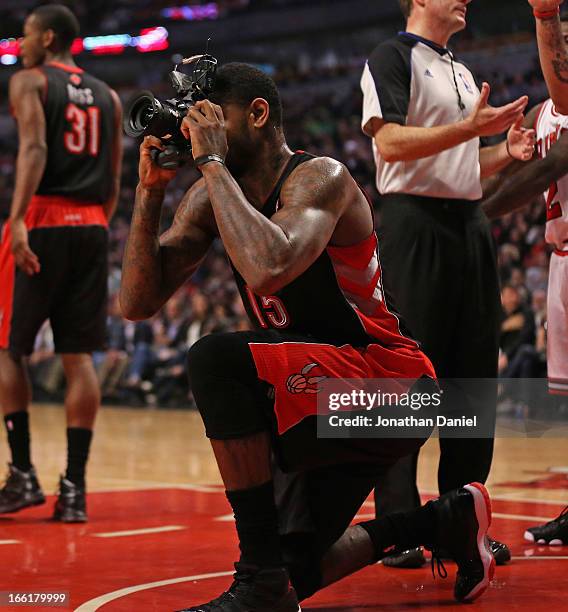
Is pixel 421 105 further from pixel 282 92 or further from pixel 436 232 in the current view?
pixel 282 92

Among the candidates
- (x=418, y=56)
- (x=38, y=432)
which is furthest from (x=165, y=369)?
(x=418, y=56)

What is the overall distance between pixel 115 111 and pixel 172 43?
2154cm

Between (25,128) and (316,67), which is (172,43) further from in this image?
(25,128)

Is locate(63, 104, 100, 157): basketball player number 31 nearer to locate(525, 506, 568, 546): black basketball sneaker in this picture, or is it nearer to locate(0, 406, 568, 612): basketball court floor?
locate(0, 406, 568, 612): basketball court floor

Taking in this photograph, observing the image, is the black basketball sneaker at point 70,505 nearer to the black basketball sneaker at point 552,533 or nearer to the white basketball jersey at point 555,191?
the black basketball sneaker at point 552,533

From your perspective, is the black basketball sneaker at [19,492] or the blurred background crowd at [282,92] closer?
the black basketball sneaker at [19,492]

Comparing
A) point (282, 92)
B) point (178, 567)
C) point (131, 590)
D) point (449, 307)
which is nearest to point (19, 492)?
point (178, 567)

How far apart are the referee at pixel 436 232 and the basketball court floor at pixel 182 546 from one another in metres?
0.35

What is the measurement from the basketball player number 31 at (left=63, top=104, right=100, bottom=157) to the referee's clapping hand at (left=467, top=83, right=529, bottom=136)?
2393 mm

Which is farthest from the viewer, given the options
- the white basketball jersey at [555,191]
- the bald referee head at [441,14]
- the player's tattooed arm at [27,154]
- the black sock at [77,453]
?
the player's tattooed arm at [27,154]

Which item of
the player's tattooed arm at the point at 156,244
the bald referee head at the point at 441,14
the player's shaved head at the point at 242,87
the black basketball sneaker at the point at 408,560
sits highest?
the bald referee head at the point at 441,14

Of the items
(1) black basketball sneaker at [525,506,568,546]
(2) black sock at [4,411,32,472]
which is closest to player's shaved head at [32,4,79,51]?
(2) black sock at [4,411,32,472]

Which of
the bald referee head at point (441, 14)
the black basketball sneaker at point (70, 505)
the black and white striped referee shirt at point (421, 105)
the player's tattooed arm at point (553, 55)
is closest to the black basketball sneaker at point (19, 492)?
the black basketball sneaker at point (70, 505)

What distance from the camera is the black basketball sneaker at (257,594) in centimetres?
290
